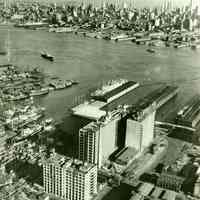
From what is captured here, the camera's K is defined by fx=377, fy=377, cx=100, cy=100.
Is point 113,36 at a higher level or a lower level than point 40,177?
higher

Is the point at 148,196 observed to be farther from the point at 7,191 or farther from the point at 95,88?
the point at 95,88

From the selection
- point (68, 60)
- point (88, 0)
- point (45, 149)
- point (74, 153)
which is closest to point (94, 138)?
point (74, 153)

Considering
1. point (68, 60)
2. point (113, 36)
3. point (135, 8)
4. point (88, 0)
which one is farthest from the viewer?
point (88, 0)

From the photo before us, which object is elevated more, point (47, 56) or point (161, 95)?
point (47, 56)

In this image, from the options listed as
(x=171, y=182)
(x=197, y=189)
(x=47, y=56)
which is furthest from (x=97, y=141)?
(x=47, y=56)

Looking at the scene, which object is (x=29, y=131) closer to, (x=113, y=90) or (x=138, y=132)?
(x=138, y=132)

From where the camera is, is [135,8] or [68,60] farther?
[135,8]

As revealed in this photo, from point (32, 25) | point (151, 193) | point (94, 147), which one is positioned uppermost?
point (32, 25)
